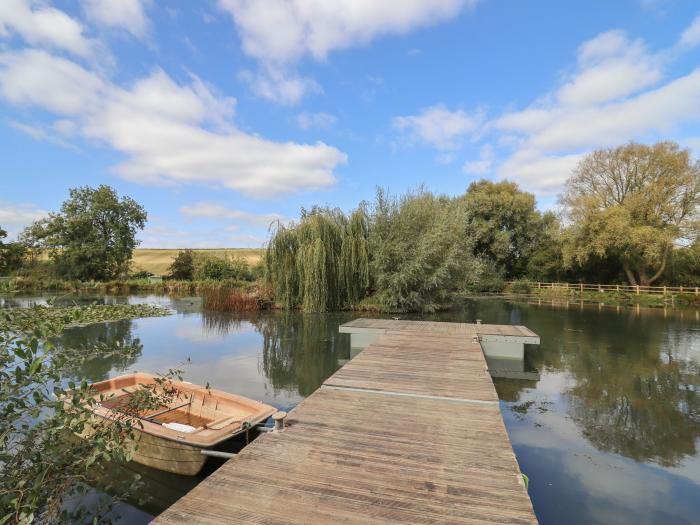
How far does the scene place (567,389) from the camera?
251 inches

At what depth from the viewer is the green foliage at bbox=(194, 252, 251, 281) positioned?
29.4 m

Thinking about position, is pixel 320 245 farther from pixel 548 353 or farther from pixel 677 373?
pixel 677 373

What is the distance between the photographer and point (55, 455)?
202cm

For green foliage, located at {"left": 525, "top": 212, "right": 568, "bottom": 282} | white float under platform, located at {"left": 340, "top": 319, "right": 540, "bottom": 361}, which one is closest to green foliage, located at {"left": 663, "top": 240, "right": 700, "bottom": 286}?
green foliage, located at {"left": 525, "top": 212, "right": 568, "bottom": 282}

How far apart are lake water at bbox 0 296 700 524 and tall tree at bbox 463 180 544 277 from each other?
49.9 ft

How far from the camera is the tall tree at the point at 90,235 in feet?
97.0

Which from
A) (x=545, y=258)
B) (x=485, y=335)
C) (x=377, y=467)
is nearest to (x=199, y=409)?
(x=377, y=467)

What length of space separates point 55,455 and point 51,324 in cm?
66

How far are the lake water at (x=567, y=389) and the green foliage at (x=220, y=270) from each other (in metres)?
15.3

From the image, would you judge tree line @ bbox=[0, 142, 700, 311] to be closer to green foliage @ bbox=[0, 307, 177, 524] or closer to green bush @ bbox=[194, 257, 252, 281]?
green bush @ bbox=[194, 257, 252, 281]

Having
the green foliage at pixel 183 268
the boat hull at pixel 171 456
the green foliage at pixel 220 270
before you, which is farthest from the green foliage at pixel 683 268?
the green foliage at pixel 183 268

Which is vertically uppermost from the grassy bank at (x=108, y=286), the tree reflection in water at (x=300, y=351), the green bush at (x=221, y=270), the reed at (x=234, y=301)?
the green bush at (x=221, y=270)

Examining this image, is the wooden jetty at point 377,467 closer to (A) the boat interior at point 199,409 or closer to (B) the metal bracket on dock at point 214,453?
(B) the metal bracket on dock at point 214,453

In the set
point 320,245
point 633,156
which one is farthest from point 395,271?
point 633,156
